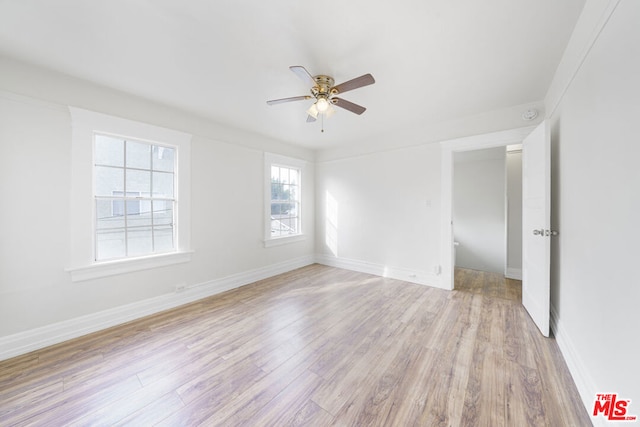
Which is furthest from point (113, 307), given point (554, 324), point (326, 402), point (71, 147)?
point (554, 324)

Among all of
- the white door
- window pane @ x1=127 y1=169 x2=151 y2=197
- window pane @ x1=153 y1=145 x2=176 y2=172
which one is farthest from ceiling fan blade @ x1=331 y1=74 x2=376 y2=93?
window pane @ x1=127 y1=169 x2=151 y2=197

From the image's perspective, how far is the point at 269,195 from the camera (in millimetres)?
4332

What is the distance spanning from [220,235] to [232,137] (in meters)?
1.56

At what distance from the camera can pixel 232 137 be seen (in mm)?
3738

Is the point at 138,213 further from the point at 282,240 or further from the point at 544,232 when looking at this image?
the point at 544,232

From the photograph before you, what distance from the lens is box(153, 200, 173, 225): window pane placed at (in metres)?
3.00

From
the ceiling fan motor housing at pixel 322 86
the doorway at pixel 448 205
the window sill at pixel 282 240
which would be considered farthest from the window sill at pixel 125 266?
the doorway at pixel 448 205

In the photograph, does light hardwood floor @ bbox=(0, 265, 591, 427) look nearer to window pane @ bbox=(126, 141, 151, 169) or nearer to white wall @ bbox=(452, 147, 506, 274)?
window pane @ bbox=(126, 141, 151, 169)

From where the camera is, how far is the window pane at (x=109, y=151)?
2.56 metres

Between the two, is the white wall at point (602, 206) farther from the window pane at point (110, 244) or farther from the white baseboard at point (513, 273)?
the window pane at point (110, 244)

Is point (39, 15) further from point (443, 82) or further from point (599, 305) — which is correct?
point (599, 305)

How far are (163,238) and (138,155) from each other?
42.0 inches

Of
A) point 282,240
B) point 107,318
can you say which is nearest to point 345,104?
point 282,240

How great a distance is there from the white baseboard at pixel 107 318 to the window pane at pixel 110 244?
1.95 ft
